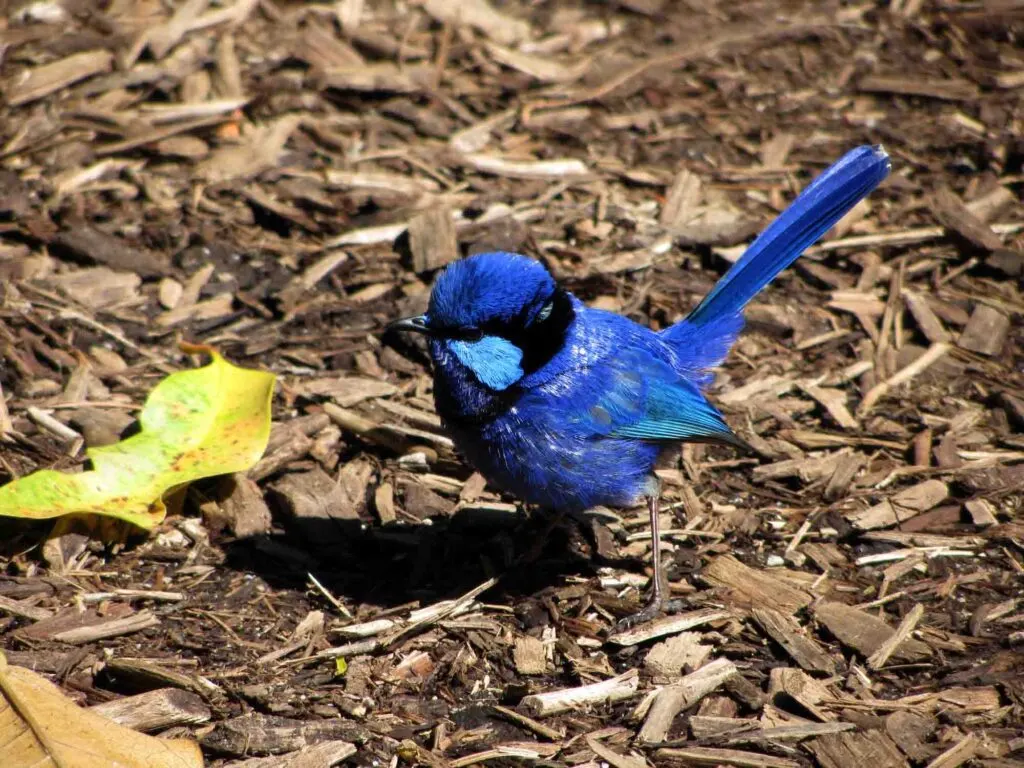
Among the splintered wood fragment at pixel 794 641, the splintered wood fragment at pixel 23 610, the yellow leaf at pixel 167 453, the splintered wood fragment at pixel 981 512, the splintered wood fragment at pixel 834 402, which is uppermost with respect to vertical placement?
the yellow leaf at pixel 167 453

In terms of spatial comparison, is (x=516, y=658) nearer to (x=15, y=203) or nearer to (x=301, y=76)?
(x=15, y=203)

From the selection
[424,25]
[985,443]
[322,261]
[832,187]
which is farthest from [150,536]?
[424,25]

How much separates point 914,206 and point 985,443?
212 cm

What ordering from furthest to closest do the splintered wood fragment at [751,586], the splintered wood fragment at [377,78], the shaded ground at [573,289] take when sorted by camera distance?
the splintered wood fragment at [377,78] < the splintered wood fragment at [751,586] < the shaded ground at [573,289]

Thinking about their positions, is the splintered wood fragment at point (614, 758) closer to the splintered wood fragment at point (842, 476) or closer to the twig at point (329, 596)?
the twig at point (329, 596)

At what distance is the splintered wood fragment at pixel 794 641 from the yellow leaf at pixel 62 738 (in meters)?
2.22

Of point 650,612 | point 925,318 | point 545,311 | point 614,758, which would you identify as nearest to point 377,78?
point 545,311

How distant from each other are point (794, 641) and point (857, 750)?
64 cm

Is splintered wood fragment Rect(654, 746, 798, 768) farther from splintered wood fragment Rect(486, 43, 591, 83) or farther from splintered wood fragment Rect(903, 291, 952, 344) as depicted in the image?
splintered wood fragment Rect(486, 43, 591, 83)

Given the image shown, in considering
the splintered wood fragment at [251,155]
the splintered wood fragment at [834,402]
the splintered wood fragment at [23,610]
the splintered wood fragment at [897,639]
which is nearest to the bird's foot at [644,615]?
the splintered wood fragment at [897,639]

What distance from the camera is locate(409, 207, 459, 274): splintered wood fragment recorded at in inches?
253

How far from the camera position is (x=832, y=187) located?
5.40 meters

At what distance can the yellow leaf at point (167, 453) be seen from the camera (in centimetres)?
448

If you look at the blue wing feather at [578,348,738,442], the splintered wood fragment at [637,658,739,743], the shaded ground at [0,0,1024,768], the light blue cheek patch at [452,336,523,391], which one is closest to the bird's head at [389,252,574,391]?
the light blue cheek patch at [452,336,523,391]
